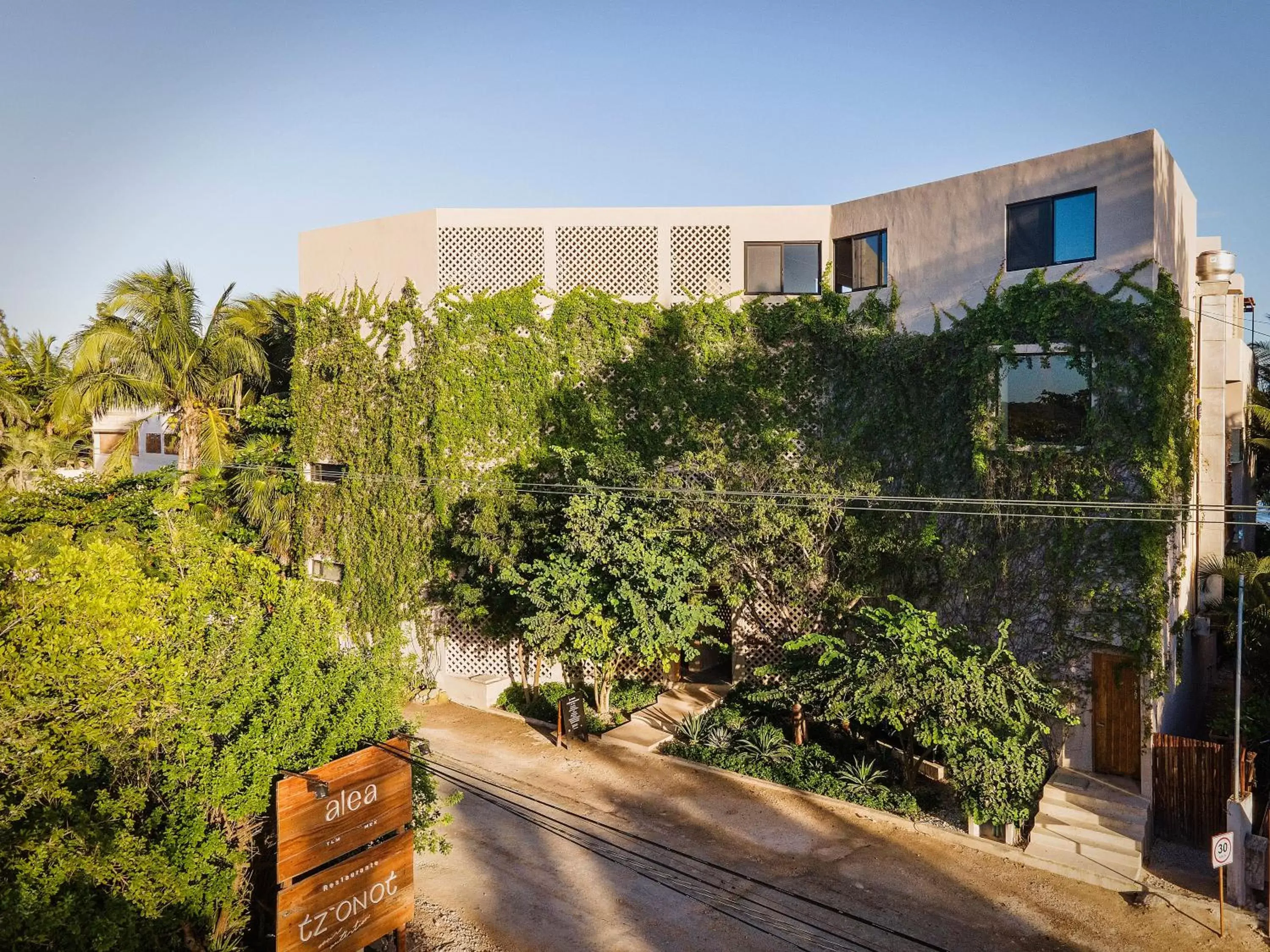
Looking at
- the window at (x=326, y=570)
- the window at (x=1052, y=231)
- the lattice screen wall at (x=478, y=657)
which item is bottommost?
the lattice screen wall at (x=478, y=657)

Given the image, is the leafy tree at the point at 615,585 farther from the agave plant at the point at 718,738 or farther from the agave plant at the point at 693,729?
the agave plant at the point at 718,738

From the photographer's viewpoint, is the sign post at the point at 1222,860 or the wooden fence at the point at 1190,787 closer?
the sign post at the point at 1222,860

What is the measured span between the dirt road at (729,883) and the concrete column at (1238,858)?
1.98 feet

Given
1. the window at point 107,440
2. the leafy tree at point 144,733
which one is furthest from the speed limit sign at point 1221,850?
the window at point 107,440

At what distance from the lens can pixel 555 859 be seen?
1159 centimetres

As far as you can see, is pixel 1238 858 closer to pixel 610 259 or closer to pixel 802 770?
pixel 802 770

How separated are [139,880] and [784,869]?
7.50 m

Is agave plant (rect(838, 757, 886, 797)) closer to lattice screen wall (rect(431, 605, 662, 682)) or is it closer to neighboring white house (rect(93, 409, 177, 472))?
lattice screen wall (rect(431, 605, 662, 682))

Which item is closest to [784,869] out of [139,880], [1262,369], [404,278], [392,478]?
[139,880]

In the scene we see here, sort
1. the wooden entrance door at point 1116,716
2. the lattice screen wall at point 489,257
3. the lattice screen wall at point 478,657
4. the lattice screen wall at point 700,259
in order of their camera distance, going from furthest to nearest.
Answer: the lattice screen wall at point 478,657 → the lattice screen wall at point 489,257 → the lattice screen wall at point 700,259 → the wooden entrance door at point 1116,716

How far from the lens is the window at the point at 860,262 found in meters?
16.6

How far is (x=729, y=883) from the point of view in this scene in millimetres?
10820

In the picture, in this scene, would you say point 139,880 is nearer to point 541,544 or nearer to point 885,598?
point 541,544

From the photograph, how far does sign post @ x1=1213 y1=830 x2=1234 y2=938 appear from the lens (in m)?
9.34
